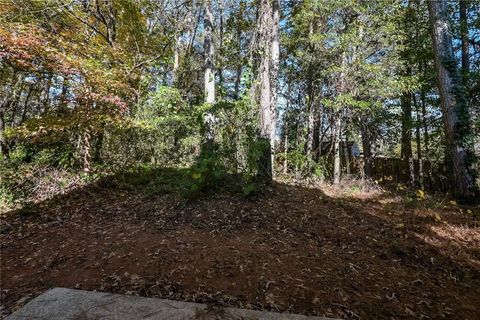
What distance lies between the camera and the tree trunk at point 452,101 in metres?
5.91

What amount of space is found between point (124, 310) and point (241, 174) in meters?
3.52

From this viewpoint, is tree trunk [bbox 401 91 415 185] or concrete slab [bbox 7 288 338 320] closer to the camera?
concrete slab [bbox 7 288 338 320]

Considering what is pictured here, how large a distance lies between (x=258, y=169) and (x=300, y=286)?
291 centimetres

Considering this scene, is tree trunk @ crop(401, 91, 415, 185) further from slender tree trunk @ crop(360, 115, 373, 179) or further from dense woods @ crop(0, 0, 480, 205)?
slender tree trunk @ crop(360, 115, 373, 179)

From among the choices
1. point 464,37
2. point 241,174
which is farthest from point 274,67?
point 464,37

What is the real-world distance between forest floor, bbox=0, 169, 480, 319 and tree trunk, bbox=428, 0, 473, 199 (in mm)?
742

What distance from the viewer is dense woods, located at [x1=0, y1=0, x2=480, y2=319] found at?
2906mm

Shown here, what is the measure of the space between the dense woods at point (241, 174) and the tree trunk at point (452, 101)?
0.10 ft

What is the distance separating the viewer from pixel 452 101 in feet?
19.6

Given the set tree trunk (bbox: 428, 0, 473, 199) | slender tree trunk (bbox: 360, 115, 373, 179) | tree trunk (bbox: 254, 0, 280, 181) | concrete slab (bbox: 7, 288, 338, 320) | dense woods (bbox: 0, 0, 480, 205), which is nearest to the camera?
concrete slab (bbox: 7, 288, 338, 320)

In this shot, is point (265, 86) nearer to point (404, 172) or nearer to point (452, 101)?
point (452, 101)

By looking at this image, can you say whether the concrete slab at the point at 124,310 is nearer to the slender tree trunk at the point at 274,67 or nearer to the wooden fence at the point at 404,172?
the slender tree trunk at the point at 274,67

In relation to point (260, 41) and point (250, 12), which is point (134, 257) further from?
point (250, 12)

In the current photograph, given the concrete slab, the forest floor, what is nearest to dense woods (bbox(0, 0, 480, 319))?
the forest floor
